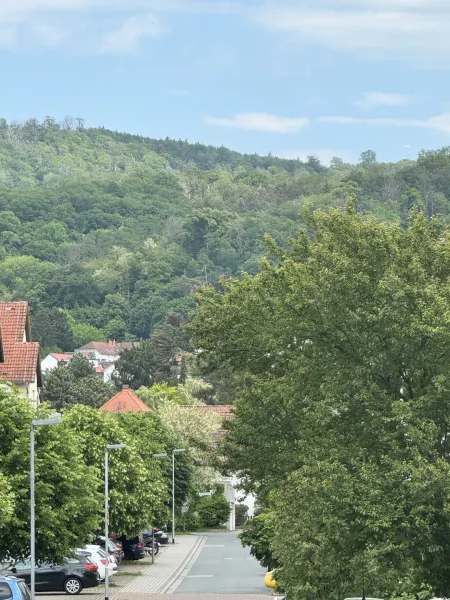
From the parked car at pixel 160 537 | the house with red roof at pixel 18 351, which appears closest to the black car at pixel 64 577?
the house with red roof at pixel 18 351

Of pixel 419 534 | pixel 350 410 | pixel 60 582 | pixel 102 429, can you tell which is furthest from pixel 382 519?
pixel 102 429

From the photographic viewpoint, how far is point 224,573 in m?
64.1

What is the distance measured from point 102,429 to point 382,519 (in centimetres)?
2828

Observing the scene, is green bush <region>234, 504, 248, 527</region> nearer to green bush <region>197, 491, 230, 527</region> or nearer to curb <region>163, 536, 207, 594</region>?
green bush <region>197, 491, 230, 527</region>

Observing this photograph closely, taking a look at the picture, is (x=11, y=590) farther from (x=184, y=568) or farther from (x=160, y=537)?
(x=160, y=537)

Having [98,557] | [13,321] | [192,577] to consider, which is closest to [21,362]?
[13,321]

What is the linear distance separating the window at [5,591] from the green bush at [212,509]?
231 feet

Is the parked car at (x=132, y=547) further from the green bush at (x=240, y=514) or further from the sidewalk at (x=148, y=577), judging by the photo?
the green bush at (x=240, y=514)

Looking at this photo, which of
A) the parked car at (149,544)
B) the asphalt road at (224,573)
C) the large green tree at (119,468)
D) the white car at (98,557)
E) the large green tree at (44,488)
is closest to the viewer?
the large green tree at (44,488)

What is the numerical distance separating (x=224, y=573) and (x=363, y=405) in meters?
30.8

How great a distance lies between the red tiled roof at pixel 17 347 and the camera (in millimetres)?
68125

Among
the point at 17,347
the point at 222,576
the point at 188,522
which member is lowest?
the point at 188,522

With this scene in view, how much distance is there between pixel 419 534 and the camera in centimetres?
3256

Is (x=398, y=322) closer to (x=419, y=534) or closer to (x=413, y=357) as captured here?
(x=413, y=357)
